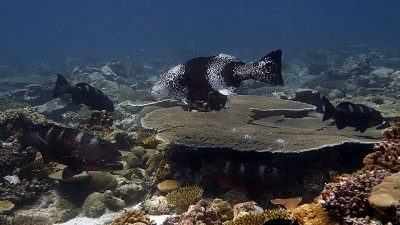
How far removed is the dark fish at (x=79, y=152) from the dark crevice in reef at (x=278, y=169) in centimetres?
170

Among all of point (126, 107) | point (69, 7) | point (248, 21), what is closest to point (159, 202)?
point (126, 107)

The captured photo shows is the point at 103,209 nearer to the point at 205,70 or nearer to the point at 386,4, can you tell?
the point at 205,70

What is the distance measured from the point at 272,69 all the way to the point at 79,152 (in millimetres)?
3023

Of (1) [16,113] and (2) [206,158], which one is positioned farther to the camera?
(1) [16,113]

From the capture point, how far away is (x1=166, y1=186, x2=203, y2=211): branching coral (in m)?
5.50

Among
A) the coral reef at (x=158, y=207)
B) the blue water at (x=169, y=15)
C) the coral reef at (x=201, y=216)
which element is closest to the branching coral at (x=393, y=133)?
the coral reef at (x=201, y=216)

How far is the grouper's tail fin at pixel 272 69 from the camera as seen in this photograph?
3490 millimetres

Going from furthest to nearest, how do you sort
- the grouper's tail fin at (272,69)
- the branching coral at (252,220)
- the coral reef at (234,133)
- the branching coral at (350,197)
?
the coral reef at (234,133), the branching coral at (252,220), the grouper's tail fin at (272,69), the branching coral at (350,197)

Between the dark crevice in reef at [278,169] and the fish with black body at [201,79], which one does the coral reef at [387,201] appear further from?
the dark crevice in reef at [278,169]

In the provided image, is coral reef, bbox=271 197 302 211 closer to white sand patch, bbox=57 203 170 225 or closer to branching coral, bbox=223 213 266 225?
branching coral, bbox=223 213 266 225

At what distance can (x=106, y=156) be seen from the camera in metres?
4.96

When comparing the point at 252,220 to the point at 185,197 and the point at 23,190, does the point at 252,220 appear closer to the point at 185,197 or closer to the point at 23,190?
the point at 185,197

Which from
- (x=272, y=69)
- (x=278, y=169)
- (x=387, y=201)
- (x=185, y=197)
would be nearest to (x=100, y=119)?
(x=185, y=197)

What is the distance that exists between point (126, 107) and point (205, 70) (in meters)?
11.2
